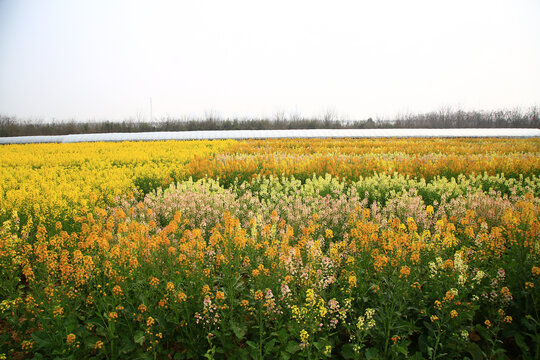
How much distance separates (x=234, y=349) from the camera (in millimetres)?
2920

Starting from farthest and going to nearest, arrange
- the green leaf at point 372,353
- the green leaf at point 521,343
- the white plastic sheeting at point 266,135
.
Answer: the white plastic sheeting at point 266,135 < the green leaf at point 521,343 < the green leaf at point 372,353

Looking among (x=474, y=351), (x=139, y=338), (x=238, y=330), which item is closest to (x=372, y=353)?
(x=474, y=351)

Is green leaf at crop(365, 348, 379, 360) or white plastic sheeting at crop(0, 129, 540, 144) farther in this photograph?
white plastic sheeting at crop(0, 129, 540, 144)

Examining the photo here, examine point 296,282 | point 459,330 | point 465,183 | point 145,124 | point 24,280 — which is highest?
point 145,124

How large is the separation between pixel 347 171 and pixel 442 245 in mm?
5617

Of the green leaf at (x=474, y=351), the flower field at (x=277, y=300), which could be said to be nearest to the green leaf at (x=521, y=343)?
the flower field at (x=277, y=300)

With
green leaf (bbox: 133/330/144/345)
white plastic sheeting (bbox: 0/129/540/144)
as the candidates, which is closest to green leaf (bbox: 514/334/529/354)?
green leaf (bbox: 133/330/144/345)

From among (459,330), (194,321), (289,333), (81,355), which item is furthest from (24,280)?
(459,330)

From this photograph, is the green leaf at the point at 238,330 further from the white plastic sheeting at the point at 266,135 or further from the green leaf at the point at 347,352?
the white plastic sheeting at the point at 266,135

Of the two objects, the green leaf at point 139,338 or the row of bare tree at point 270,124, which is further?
the row of bare tree at point 270,124

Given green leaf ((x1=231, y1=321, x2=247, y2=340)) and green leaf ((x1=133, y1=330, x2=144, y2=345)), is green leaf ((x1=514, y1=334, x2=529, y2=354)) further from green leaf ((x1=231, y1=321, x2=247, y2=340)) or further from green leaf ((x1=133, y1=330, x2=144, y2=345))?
green leaf ((x1=133, y1=330, x2=144, y2=345))

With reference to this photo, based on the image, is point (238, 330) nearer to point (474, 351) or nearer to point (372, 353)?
point (372, 353)

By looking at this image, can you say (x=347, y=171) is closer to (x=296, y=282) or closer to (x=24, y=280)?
(x=296, y=282)

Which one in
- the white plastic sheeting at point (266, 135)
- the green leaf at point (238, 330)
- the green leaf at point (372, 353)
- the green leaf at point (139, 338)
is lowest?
the green leaf at point (372, 353)
